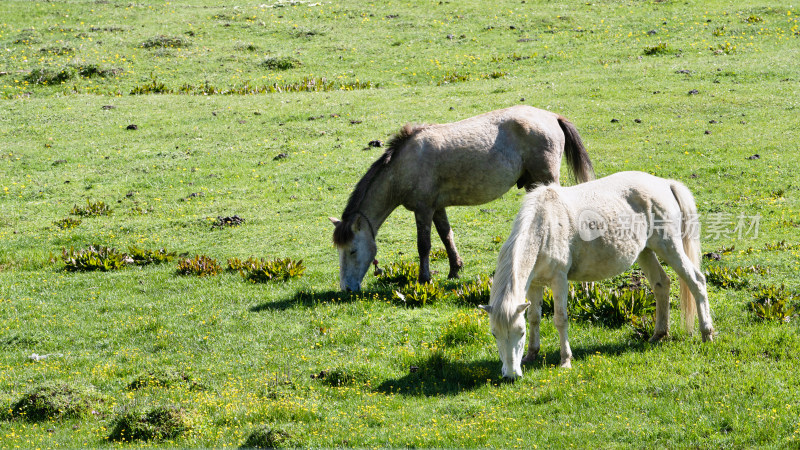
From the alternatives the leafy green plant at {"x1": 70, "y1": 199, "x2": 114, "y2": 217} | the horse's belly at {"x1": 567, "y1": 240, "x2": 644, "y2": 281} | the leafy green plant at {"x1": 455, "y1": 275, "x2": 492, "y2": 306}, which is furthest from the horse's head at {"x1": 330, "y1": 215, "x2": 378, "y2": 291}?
the leafy green plant at {"x1": 70, "y1": 199, "x2": 114, "y2": 217}

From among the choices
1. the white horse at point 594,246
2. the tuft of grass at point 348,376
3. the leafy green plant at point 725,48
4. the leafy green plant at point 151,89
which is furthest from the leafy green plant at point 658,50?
the tuft of grass at point 348,376

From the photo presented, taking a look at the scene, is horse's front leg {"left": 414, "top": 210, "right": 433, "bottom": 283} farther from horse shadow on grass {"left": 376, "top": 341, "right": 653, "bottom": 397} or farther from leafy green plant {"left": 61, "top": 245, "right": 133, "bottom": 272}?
leafy green plant {"left": 61, "top": 245, "right": 133, "bottom": 272}

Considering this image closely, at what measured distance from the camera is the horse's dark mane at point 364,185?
44.8 ft

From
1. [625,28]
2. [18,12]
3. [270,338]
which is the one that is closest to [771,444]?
[270,338]

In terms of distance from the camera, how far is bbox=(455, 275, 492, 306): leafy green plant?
12.7 m

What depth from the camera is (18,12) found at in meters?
41.2

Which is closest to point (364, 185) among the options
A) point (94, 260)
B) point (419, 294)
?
point (419, 294)

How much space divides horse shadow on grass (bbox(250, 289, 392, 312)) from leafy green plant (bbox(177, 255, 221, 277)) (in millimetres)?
2620

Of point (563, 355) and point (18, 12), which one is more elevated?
point (18, 12)

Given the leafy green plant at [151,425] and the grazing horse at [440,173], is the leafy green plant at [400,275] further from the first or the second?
the leafy green plant at [151,425]

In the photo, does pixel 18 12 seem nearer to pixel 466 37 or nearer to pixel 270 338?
pixel 466 37

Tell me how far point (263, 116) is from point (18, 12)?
2284cm

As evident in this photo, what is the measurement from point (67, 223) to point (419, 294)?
450 inches

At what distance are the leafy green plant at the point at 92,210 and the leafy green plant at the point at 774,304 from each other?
53.8 ft
